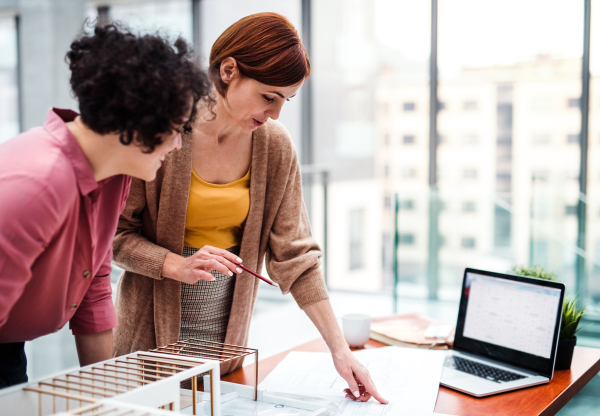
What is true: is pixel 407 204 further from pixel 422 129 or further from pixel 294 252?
pixel 422 129

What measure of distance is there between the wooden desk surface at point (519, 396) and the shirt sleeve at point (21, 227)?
71 centimetres

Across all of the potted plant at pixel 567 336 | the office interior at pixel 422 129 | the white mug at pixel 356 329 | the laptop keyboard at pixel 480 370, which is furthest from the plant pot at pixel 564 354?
the office interior at pixel 422 129

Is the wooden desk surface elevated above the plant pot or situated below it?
below

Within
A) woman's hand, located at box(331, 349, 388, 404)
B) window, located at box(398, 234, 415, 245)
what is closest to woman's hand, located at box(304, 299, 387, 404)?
woman's hand, located at box(331, 349, 388, 404)

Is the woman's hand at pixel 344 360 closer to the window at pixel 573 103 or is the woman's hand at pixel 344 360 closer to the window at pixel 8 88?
the window at pixel 573 103

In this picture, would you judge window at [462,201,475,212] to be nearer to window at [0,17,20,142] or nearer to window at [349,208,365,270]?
window at [349,208,365,270]

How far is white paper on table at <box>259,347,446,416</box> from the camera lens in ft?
3.84

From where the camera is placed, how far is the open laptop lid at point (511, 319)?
1397 millimetres

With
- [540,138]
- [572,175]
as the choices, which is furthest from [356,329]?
[540,138]

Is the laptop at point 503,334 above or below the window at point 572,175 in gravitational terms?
below

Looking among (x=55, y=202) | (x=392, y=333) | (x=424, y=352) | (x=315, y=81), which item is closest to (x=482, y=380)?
(x=424, y=352)

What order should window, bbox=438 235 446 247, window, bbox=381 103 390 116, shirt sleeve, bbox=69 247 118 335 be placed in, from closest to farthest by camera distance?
1. shirt sleeve, bbox=69 247 118 335
2. window, bbox=438 235 446 247
3. window, bbox=381 103 390 116

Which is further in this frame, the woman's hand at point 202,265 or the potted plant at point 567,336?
the potted plant at point 567,336

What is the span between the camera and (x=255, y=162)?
1395 mm
